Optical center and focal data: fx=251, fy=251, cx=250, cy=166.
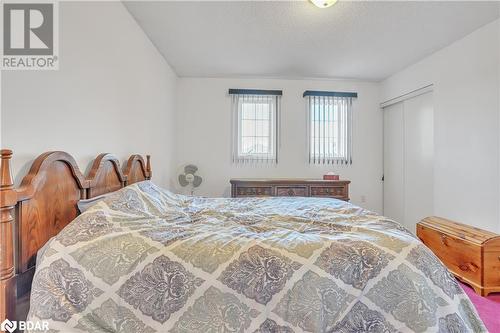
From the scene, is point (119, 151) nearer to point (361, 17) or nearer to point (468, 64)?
point (361, 17)

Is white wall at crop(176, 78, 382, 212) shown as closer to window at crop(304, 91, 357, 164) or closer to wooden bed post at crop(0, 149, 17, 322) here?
window at crop(304, 91, 357, 164)

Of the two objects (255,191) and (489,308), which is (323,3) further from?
(489,308)

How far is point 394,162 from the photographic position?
13.3 feet

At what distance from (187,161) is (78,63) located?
256 cm

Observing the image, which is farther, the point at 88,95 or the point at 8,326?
the point at 88,95

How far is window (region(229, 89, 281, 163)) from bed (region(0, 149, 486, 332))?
119 inches

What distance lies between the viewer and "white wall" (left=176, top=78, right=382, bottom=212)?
410 centimetres

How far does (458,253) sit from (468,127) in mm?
1357

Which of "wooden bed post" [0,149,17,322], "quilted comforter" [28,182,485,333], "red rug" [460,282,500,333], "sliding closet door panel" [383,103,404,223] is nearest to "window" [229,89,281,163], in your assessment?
"sliding closet door panel" [383,103,404,223]

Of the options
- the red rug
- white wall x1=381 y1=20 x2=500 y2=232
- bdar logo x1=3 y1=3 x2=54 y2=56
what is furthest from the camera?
white wall x1=381 y1=20 x2=500 y2=232

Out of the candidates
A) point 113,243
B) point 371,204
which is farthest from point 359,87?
point 113,243

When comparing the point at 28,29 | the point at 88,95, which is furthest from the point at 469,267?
the point at 28,29

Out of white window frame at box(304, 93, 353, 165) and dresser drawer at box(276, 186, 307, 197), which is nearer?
dresser drawer at box(276, 186, 307, 197)

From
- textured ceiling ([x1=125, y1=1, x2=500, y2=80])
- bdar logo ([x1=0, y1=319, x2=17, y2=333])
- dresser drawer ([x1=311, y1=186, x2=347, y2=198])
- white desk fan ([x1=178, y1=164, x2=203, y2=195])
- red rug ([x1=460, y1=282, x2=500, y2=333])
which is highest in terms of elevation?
textured ceiling ([x1=125, y1=1, x2=500, y2=80])
